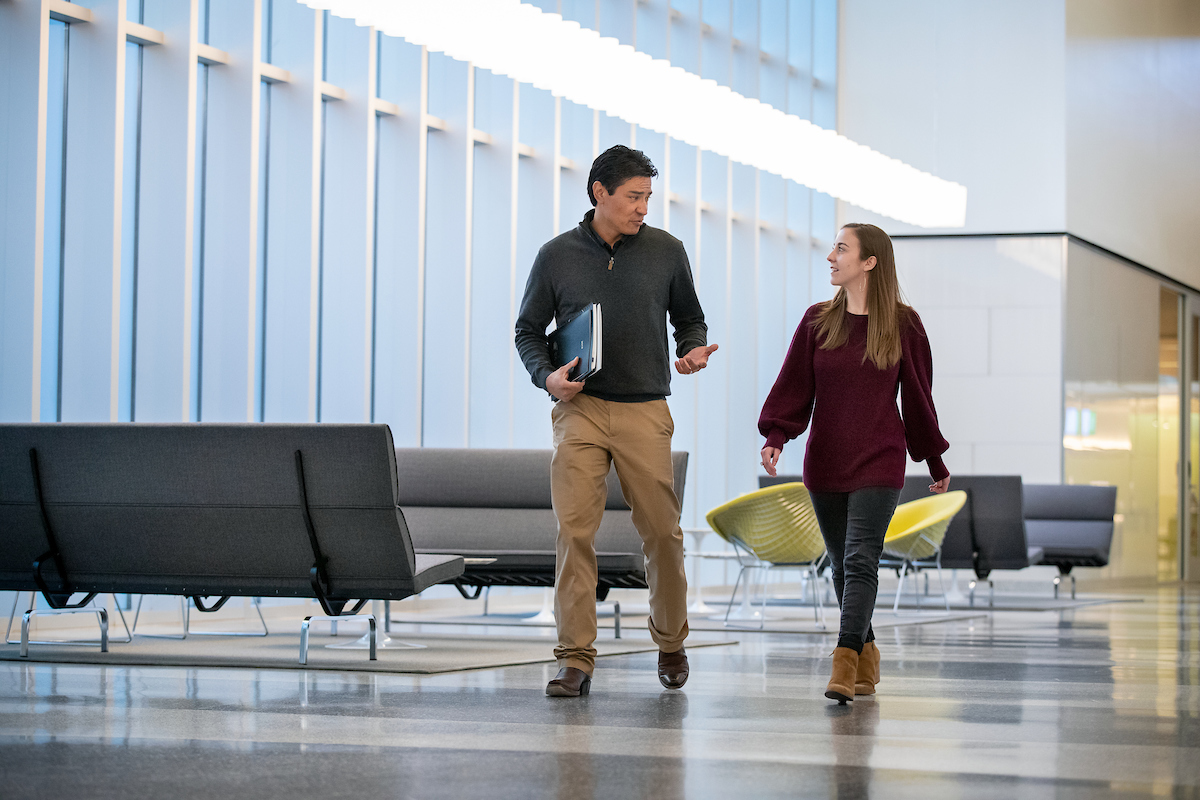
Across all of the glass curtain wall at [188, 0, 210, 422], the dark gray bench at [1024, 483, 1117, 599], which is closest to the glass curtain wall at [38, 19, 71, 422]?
the glass curtain wall at [188, 0, 210, 422]

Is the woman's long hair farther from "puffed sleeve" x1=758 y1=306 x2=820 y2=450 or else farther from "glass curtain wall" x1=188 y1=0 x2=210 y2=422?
"glass curtain wall" x1=188 y1=0 x2=210 y2=422

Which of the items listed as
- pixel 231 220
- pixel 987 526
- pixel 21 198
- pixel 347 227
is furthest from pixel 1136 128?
pixel 21 198

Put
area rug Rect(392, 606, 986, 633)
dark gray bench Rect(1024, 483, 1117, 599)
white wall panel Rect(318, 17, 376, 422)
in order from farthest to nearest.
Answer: dark gray bench Rect(1024, 483, 1117, 599)
white wall panel Rect(318, 17, 376, 422)
area rug Rect(392, 606, 986, 633)

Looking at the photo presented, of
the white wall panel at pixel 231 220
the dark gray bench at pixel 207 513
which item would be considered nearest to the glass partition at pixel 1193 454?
the white wall panel at pixel 231 220

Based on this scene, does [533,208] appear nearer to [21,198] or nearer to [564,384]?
[21,198]

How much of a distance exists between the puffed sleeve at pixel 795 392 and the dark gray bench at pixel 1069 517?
30.4ft

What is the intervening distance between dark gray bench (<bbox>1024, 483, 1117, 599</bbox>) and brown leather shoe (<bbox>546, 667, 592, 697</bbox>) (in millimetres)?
9529

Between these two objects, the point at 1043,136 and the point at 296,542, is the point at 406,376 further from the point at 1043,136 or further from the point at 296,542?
the point at 1043,136

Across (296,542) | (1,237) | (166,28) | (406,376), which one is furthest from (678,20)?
(296,542)

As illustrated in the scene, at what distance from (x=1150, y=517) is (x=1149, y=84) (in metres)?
4.81

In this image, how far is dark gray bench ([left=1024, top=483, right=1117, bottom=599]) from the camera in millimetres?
12906

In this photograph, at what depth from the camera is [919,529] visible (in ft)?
28.9

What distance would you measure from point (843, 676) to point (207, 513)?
219cm

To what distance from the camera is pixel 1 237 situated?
6977 mm
